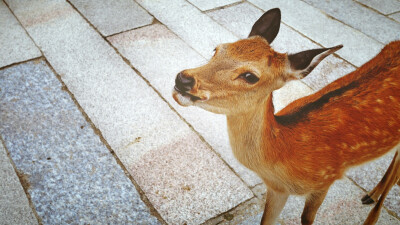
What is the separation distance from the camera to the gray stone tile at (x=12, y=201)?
241cm

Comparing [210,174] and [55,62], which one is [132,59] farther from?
[210,174]

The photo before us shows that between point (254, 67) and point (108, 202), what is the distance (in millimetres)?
1601

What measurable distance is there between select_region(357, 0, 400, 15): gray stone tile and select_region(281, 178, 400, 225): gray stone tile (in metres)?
3.38

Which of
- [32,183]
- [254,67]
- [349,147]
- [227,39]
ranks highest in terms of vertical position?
[254,67]

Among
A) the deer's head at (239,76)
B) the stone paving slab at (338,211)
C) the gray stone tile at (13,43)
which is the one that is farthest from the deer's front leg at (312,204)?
the gray stone tile at (13,43)

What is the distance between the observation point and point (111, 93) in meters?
3.47

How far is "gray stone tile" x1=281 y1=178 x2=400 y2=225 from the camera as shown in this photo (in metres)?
2.50

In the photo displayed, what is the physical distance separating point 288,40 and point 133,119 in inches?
89.1

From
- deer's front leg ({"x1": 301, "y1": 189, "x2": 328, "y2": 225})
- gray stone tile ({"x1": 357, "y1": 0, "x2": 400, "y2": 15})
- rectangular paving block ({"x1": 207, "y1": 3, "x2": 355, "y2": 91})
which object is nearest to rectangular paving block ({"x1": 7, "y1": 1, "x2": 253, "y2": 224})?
deer's front leg ({"x1": 301, "y1": 189, "x2": 328, "y2": 225})

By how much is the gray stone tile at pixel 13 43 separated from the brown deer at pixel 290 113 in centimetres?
287

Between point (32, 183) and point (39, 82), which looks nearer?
point (32, 183)

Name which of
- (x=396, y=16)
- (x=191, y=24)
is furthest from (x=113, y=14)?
(x=396, y=16)

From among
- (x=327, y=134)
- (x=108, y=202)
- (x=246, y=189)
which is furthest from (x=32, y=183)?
(x=327, y=134)

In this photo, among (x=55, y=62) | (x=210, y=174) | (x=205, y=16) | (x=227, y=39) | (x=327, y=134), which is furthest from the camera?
(x=205, y=16)
